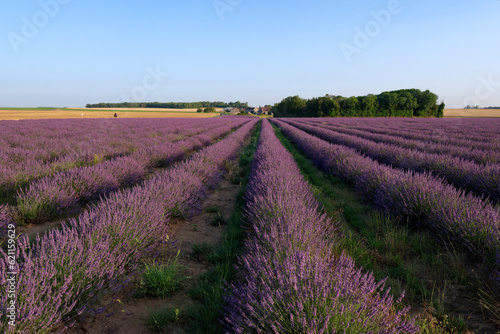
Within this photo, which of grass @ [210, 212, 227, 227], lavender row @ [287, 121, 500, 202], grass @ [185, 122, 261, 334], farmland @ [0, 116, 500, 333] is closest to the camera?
farmland @ [0, 116, 500, 333]

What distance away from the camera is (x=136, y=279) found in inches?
87.1

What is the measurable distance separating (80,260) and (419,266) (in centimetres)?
300

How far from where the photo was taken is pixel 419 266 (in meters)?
2.37

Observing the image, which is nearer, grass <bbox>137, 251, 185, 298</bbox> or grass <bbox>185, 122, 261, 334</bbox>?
grass <bbox>185, 122, 261, 334</bbox>

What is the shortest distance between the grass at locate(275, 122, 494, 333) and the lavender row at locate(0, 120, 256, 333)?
1983mm

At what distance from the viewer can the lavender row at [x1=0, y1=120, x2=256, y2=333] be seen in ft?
4.52

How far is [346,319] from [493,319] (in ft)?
4.35

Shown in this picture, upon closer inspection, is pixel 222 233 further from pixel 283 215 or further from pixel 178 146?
pixel 178 146

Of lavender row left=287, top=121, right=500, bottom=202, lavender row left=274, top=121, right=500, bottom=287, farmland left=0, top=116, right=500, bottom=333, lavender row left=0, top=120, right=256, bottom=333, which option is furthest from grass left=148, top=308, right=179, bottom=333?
lavender row left=287, top=121, right=500, bottom=202

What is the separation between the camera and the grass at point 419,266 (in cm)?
179

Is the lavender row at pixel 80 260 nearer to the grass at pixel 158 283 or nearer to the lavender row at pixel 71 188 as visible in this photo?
the grass at pixel 158 283

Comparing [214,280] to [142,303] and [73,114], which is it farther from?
[73,114]

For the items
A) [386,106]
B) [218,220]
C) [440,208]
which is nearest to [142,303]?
[218,220]

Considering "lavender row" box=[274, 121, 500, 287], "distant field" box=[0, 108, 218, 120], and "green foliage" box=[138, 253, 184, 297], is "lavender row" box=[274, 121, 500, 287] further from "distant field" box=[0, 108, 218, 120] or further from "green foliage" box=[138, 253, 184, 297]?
"distant field" box=[0, 108, 218, 120]
